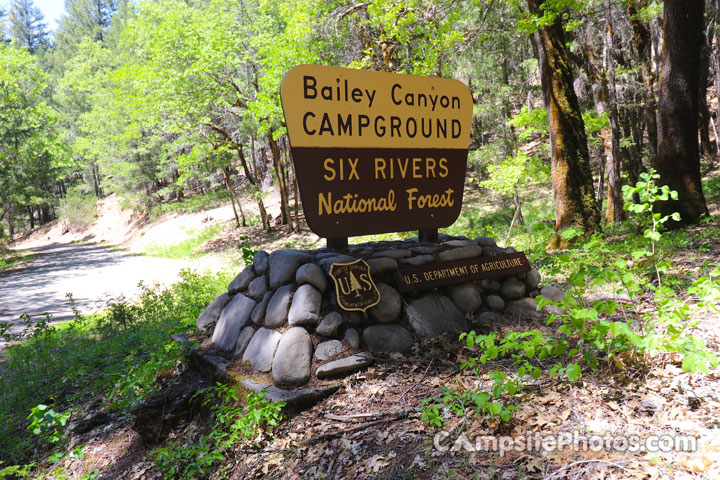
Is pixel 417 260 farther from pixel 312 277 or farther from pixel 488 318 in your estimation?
pixel 312 277

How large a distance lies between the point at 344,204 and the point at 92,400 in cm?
358

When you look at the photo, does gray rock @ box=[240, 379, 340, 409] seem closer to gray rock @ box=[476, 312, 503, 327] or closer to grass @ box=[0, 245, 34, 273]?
gray rock @ box=[476, 312, 503, 327]

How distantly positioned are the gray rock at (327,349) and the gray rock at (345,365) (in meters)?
0.10

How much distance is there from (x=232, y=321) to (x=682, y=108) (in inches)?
294

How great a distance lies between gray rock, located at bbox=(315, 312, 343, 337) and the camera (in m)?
3.83

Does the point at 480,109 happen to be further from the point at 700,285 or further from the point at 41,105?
the point at 41,105

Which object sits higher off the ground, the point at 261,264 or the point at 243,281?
the point at 261,264

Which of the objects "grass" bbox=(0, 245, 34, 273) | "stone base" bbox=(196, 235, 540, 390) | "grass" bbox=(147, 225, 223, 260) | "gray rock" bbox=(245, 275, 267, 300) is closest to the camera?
"stone base" bbox=(196, 235, 540, 390)

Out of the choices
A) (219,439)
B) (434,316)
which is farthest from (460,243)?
(219,439)

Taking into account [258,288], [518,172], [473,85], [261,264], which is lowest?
[258,288]

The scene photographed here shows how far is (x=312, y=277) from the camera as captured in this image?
13.1 ft

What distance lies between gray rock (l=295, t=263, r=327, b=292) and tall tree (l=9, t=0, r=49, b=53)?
68.2 m

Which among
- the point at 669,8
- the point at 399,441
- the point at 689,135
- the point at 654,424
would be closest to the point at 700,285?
the point at 654,424

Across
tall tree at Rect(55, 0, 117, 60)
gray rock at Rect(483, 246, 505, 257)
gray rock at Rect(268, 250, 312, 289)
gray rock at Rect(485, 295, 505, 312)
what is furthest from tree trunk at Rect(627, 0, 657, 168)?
tall tree at Rect(55, 0, 117, 60)
